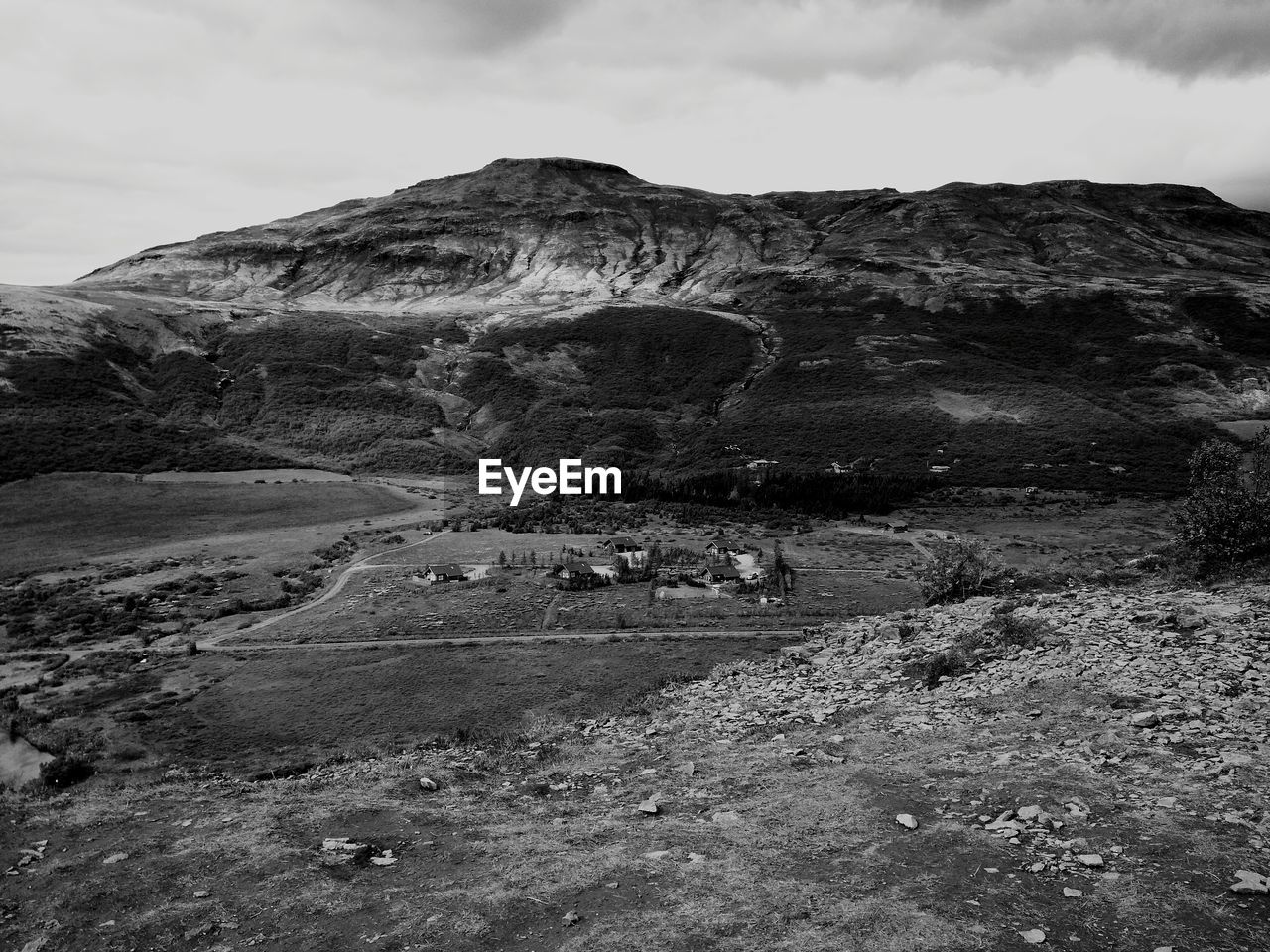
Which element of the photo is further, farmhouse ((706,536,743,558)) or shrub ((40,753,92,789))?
farmhouse ((706,536,743,558))

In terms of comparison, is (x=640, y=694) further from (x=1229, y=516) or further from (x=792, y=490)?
(x=792, y=490)

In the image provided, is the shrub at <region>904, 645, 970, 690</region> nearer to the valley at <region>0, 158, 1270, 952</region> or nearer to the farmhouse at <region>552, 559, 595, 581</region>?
the valley at <region>0, 158, 1270, 952</region>

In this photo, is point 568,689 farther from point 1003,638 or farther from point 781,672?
point 1003,638

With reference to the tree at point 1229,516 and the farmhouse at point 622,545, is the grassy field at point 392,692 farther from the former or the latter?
the farmhouse at point 622,545

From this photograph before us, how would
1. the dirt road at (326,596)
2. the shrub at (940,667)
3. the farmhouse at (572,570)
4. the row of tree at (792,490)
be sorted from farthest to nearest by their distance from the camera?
the row of tree at (792,490)
the farmhouse at (572,570)
the dirt road at (326,596)
the shrub at (940,667)

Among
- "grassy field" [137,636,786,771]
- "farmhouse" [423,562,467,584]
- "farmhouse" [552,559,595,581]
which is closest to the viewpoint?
"grassy field" [137,636,786,771]

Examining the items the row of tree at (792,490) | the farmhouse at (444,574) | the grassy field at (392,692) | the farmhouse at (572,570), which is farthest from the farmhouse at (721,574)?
the row of tree at (792,490)

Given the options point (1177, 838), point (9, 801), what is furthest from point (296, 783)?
point (1177, 838)

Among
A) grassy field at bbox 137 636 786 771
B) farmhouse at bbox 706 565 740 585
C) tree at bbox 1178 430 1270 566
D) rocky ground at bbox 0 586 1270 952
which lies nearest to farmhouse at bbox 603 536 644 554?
farmhouse at bbox 706 565 740 585
